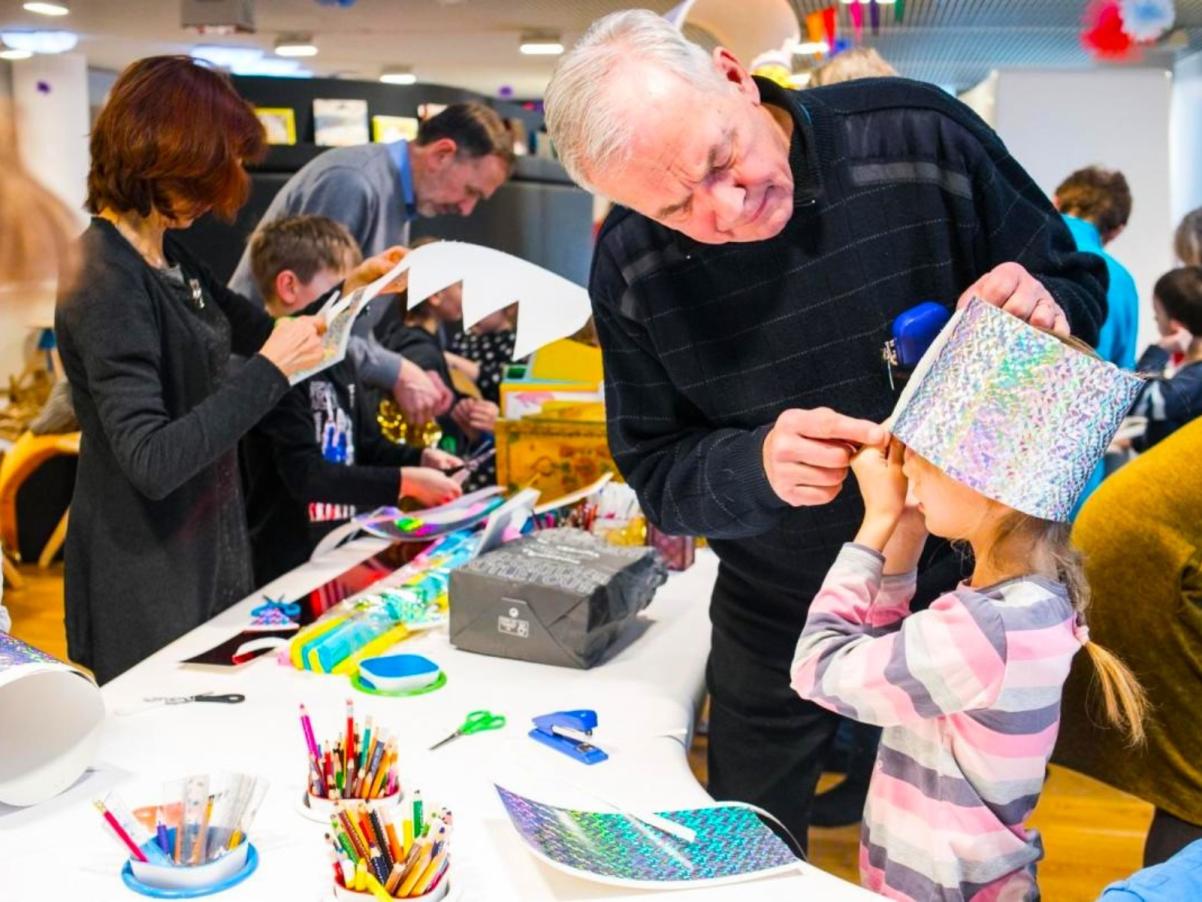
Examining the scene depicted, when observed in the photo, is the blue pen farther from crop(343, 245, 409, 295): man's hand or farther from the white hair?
crop(343, 245, 409, 295): man's hand

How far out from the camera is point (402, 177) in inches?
153

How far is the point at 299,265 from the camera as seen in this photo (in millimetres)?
2824

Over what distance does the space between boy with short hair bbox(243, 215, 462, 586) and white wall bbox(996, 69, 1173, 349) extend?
20.6 ft

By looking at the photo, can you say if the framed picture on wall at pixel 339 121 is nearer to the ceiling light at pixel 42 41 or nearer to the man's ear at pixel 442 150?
the man's ear at pixel 442 150

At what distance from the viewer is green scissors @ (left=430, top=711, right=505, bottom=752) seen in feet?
5.11

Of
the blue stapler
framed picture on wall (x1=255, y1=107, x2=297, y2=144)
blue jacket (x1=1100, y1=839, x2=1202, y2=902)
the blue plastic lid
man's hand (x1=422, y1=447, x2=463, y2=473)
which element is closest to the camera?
blue jacket (x1=1100, y1=839, x2=1202, y2=902)

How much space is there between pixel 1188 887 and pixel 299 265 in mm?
2375

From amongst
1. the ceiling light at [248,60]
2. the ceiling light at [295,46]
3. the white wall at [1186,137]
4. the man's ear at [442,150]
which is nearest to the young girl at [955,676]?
the man's ear at [442,150]

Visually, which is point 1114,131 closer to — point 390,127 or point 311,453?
point 390,127

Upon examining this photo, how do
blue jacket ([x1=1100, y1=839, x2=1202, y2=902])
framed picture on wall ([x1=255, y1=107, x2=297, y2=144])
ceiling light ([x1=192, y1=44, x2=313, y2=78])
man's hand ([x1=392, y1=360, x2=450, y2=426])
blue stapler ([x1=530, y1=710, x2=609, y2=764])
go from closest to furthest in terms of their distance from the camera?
blue jacket ([x1=1100, y1=839, x2=1202, y2=902]) < blue stapler ([x1=530, y1=710, x2=609, y2=764]) < man's hand ([x1=392, y1=360, x2=450, y2=426]) < framed picture on wall ([x1=255, y1=107, x2=297, y2=144]) < ceiling light ([x1=192, y1=44, x2=313, y2=78])

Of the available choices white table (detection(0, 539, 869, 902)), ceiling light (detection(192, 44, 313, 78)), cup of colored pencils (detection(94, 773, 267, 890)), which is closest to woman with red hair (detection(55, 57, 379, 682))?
white table (detection(0, 539, 869, 902))

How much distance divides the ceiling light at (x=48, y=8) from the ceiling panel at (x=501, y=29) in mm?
77

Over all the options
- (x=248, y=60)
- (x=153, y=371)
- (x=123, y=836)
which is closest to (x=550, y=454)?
(x=153, y=371)

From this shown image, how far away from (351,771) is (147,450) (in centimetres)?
79
